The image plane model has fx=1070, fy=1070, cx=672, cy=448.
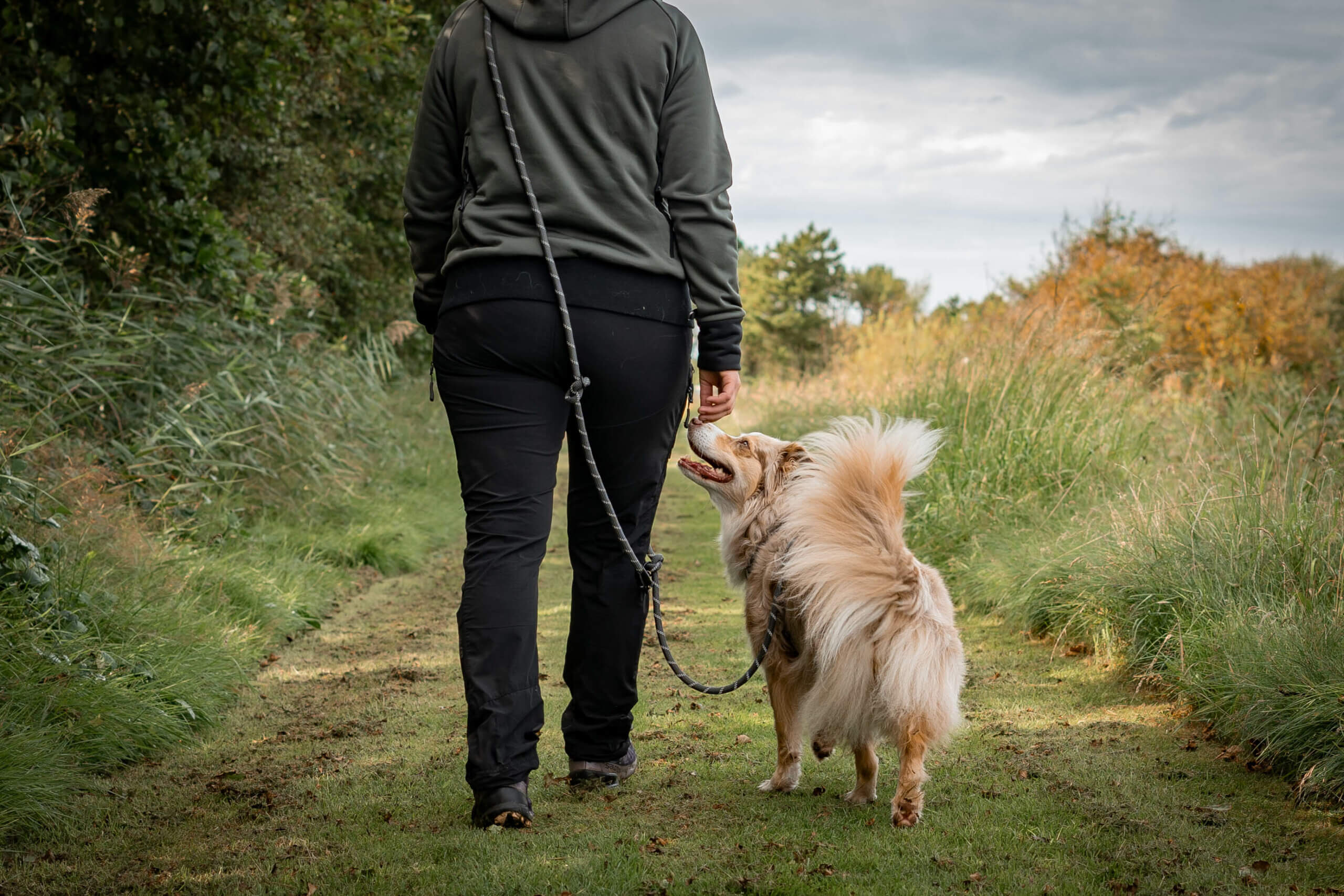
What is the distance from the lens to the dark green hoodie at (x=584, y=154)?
2678 mm

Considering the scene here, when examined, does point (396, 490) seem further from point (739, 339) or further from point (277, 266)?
point (739, 339)

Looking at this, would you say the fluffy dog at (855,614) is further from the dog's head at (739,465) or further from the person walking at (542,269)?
the person walking at (542,269)

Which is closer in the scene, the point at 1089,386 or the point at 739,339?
the point at 739,339

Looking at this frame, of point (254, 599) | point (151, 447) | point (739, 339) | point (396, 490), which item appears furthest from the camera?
point (396, 490)

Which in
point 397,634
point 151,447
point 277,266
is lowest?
point 397,634

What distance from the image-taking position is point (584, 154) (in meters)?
2.71

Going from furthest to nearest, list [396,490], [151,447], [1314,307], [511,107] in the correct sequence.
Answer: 1. [1314,307]
2. [396,490]
3. [151,447]
4. [511,107]

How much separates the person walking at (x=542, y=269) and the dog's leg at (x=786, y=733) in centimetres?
78

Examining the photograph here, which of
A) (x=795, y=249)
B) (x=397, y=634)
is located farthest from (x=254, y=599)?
(x=795, y=249)

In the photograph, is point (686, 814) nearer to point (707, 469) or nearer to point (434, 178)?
point (707, 469)

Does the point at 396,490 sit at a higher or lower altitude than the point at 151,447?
lower

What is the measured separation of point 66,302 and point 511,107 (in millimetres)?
3495

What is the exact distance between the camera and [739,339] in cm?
301

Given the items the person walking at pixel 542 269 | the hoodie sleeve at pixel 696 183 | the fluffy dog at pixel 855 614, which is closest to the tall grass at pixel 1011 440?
the fluffy dog at pixel 855 614
